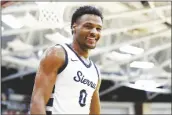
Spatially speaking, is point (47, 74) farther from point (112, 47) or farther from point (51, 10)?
point (112, 47)

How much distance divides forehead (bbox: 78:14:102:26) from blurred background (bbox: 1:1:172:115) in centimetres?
170

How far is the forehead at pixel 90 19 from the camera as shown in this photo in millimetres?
1964

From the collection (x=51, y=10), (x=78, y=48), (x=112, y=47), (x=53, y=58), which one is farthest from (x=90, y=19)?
(x=112, y=47)

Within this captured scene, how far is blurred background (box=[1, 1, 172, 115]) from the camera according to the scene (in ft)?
16.1

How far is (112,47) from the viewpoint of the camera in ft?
30.8

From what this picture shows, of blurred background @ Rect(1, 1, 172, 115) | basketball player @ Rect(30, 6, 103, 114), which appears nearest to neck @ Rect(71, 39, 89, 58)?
basketball player @ Rect(30, 6, 103, 114)

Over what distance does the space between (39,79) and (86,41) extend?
1.03ft

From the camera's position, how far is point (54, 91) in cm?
190

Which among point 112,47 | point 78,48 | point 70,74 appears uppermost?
point 78,48

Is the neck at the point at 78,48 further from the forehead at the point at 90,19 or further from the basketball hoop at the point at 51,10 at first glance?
the basketball hoop at the point at 51,10

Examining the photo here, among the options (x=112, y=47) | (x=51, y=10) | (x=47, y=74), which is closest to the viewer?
(x=47, y=74)

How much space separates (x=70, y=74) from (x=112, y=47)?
24.7 ft

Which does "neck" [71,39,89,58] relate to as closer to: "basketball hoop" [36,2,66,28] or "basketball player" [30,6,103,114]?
"basketball player" [30,6,103,114]

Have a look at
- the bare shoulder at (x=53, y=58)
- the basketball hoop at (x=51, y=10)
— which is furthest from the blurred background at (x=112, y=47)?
the bare shoulder at (x=53, y=58)
